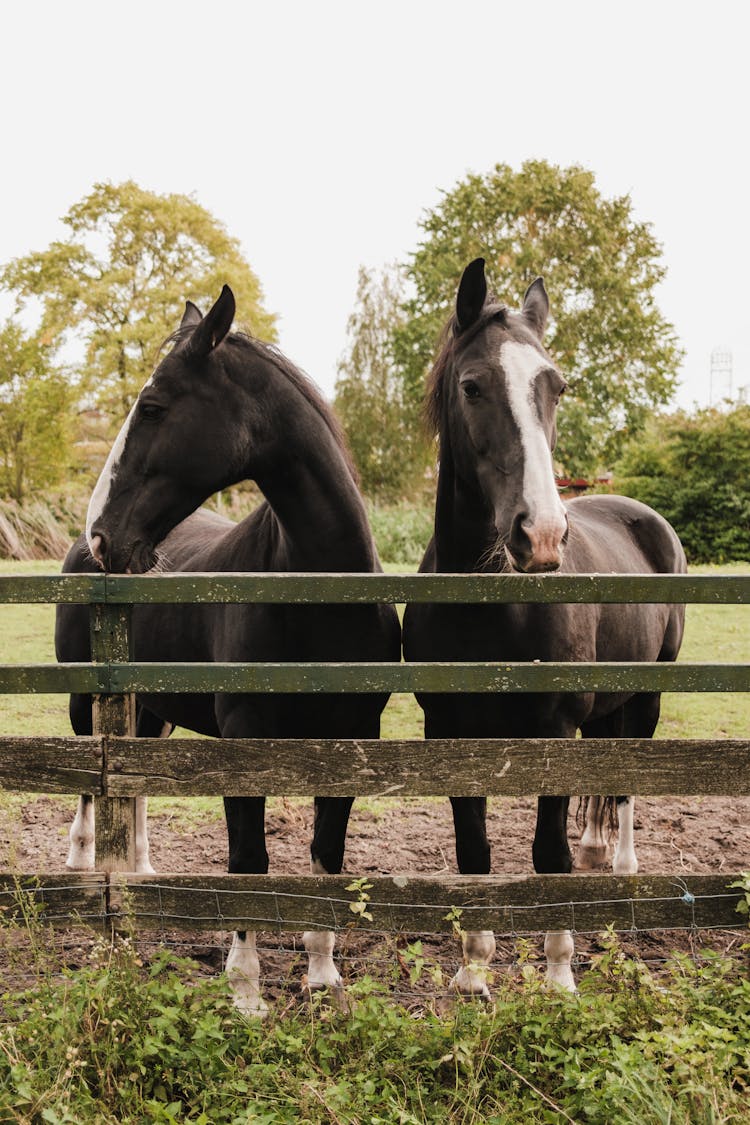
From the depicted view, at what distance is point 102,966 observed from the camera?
118 inches

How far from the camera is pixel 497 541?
3.38 metres

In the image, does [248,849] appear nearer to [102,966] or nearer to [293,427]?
[102,966]

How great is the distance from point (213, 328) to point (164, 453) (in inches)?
20.0

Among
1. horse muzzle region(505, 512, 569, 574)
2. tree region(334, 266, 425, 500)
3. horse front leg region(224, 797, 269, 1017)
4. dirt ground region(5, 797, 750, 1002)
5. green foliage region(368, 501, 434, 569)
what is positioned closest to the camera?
horse muzzle region(505, 512, 569, 574)

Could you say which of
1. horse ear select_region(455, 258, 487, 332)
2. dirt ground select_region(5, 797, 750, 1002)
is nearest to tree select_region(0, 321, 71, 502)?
dirt ground select_region(5, 797, 750, 1002)

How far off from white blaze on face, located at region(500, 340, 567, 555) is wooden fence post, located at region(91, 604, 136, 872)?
1.40 m

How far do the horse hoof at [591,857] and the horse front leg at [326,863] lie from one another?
189 centimetres

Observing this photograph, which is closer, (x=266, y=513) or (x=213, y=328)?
(x=213, y=328)

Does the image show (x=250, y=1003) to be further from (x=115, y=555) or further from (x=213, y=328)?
(x=213, y=328)

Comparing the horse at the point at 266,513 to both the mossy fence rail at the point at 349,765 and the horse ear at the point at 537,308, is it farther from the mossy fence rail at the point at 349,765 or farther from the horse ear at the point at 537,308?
the horse ear at the point at 537,308

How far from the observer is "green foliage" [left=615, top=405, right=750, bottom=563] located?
21875mm

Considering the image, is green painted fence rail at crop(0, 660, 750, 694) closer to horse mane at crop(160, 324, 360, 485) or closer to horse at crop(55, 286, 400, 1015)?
horse at crop(55, 286, 400, 1015)

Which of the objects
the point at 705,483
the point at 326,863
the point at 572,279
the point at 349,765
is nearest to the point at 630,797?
the point at 326,863

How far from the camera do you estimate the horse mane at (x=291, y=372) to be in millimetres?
3654
